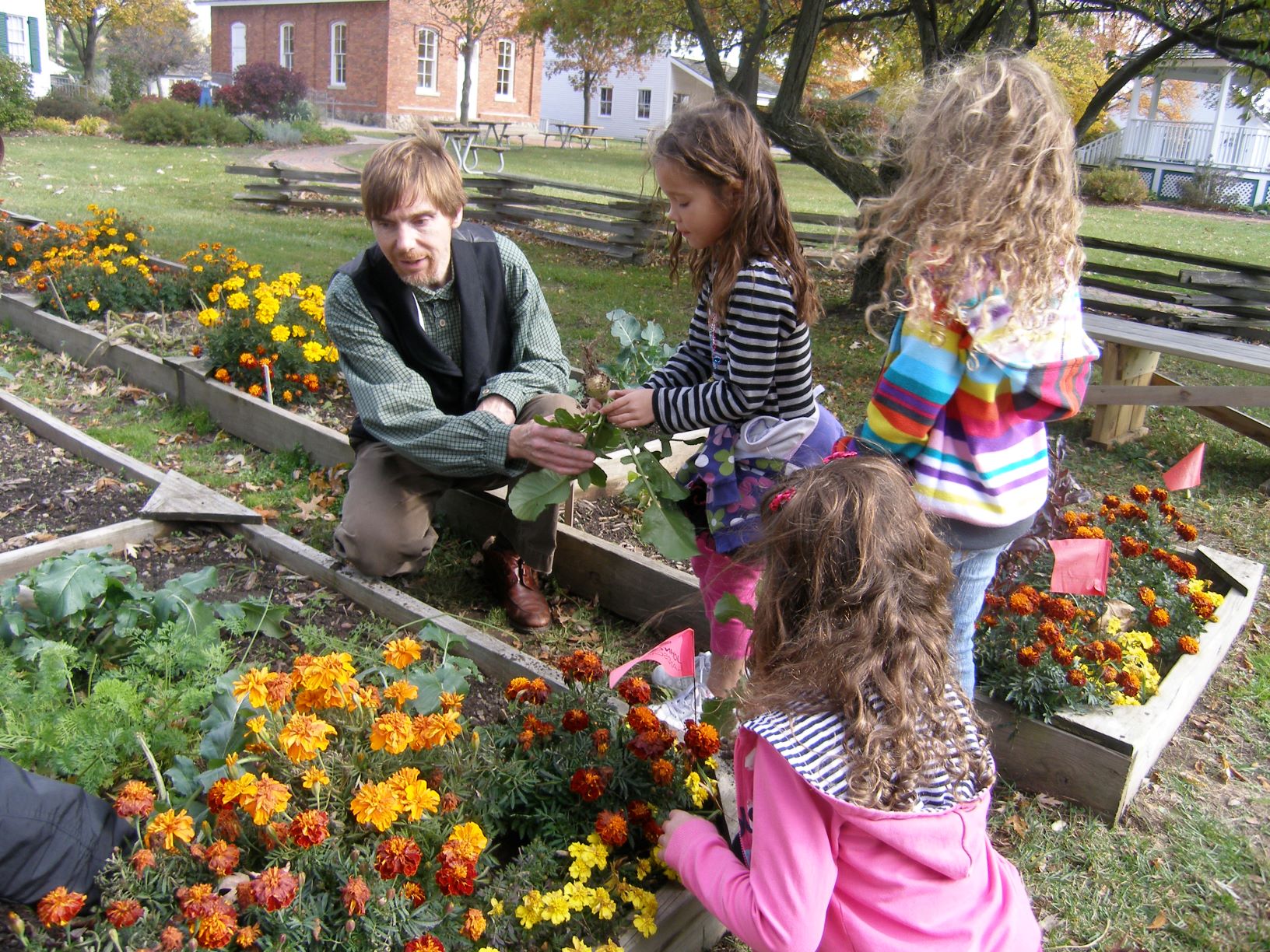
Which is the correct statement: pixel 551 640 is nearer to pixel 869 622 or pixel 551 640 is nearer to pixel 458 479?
pixel 458 479

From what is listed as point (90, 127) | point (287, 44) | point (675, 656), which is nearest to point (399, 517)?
point (675, 656)

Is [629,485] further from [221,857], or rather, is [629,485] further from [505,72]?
[505,72]

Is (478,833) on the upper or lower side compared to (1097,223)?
lower

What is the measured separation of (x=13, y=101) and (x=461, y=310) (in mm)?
27036

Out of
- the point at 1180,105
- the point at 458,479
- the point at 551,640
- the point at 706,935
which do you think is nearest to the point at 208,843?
the point at 706,935

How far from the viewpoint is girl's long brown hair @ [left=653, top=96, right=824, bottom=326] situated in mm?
2469

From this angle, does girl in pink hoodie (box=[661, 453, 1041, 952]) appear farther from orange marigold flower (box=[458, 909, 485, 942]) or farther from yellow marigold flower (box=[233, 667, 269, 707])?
yellow marigold flower (box=[233, 667, 269, 707])

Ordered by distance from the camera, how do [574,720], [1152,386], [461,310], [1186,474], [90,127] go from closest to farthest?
1. [574,720]
2. [461,310]
3. [1186,474]
4. [1152,386]
5. [90,127]

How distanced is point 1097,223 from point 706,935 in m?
20.5

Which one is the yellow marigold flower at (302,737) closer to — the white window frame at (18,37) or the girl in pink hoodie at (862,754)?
the girl in pink hoodie at (862,754)

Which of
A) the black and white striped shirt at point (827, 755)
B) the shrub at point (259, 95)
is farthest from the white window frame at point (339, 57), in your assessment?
the black and white striped shirt at point (827, 755)

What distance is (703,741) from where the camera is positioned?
→ 2.03 metres

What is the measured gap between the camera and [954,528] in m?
2.18

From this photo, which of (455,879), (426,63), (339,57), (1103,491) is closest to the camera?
(455,879)
